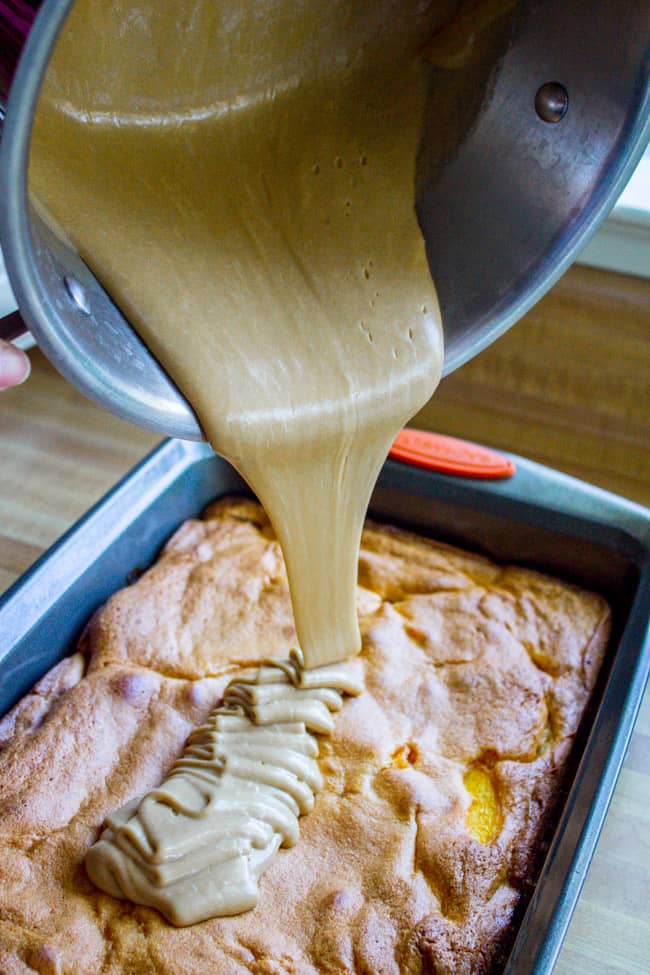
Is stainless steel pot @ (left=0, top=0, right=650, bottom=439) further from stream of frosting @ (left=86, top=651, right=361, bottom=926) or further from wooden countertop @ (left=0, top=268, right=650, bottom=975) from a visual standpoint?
wooden countertop @ (left=0, top=268, right=650, bottom=975)

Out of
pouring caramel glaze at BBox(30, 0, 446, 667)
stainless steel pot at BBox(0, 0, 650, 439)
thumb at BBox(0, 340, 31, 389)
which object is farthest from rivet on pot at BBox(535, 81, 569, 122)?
thumb at BBox(0, 340, 31, 389)

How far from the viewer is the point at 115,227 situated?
977mm

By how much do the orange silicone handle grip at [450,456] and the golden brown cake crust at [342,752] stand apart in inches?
5.0

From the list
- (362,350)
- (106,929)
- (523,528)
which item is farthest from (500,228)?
(106,929)

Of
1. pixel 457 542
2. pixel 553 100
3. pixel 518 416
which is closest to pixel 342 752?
pixel 457 542

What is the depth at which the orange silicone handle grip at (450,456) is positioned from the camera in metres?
1.55

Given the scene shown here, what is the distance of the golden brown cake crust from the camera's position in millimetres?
1100

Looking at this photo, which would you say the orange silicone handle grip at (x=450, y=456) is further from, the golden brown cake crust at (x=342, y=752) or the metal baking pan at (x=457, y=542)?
the golden brown cake crust at (x=342, y=752)

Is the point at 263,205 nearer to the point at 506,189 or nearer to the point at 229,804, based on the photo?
the point at 506,189

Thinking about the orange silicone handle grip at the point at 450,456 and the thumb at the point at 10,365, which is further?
the orange silicone handle grip at the point at 450,456

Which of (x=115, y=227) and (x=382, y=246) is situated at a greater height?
(x=115, y=227)

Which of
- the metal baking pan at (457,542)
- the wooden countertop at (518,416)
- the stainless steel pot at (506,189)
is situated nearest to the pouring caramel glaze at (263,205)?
the stainless steel pot at (506,189)

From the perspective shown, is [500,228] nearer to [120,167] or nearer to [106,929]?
[120,167]

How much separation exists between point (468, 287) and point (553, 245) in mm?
104
